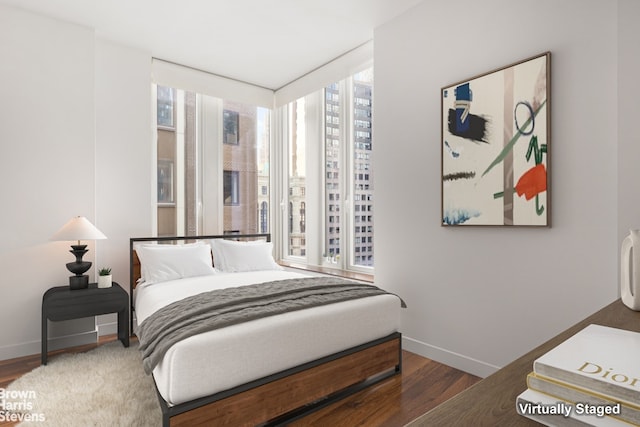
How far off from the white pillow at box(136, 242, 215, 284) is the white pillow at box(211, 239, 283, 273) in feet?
0.71

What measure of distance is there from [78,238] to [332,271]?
2.36 metres

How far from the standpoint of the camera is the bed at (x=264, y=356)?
1.65m

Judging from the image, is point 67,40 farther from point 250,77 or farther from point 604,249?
point 604,249

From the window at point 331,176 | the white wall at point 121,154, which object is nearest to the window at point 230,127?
the window at point 331,176

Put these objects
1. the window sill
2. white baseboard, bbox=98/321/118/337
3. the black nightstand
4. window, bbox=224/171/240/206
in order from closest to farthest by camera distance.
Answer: the black nightstand < white baseboard, bbox=98/321/118/337 < the window sill < window, bbox=224/171/240/206

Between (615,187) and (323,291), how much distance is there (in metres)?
1.75

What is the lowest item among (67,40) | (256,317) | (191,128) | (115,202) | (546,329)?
(546,329)

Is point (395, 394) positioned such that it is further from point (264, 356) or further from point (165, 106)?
point (165, 106)

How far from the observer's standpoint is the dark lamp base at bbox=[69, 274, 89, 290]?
9.53 feet

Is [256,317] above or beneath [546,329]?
above

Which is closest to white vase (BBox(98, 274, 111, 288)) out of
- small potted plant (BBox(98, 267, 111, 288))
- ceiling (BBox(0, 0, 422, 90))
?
small potted plant (BBox(98, 267, 111, 288))

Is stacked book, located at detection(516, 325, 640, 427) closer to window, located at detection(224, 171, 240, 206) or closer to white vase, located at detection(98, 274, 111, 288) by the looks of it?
white vase, located at detection(98, 274, 111, 288)

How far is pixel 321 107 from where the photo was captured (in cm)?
417

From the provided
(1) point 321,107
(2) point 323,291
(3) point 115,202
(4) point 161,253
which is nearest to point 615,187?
(2) point 323,291
